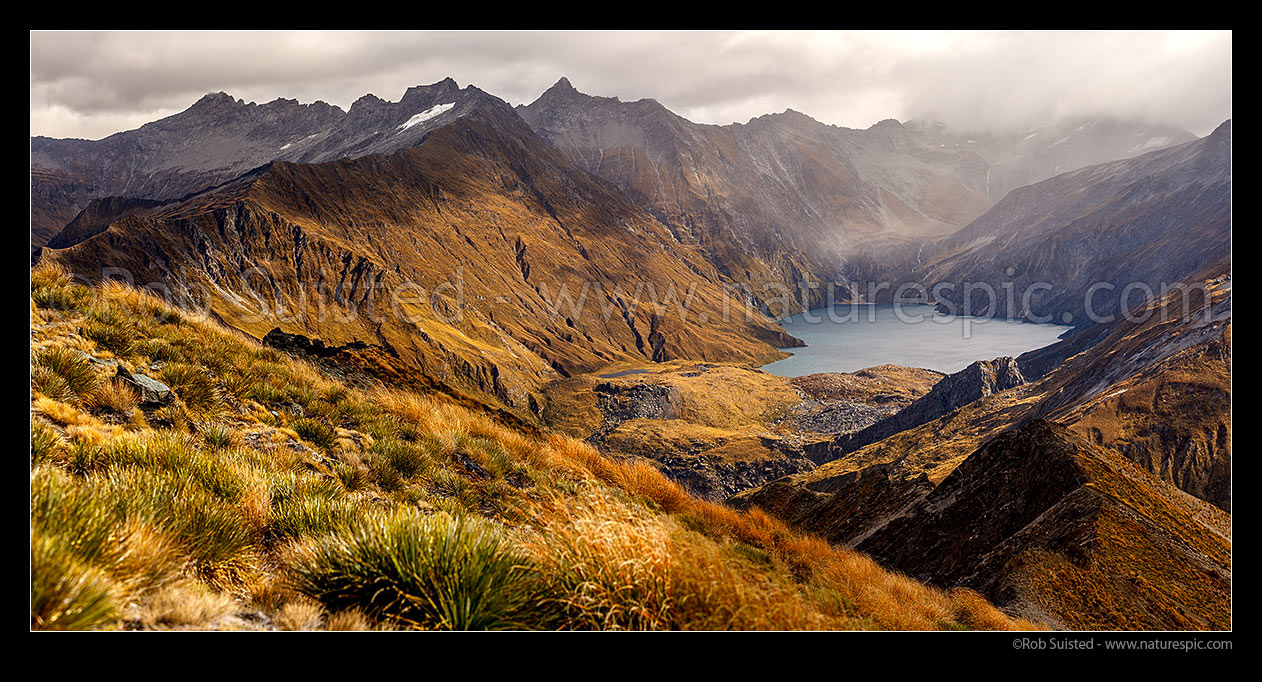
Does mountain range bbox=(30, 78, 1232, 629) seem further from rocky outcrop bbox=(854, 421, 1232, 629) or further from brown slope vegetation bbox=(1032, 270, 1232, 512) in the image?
brown slope vegetation bbox=(1032, 270, 1232, 512)

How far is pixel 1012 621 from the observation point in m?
6.26

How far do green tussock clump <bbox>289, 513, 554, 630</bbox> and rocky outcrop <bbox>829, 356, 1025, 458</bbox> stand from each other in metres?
A: 99.5

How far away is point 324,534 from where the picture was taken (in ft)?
13.3

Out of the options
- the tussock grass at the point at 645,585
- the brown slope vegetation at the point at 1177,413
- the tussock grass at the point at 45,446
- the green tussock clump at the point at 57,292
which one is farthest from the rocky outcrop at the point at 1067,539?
the brown slope vegetation at the point at 1177,413

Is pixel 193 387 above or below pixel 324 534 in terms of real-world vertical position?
above

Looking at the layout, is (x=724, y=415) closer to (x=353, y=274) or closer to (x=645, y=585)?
(x=353, y=274)

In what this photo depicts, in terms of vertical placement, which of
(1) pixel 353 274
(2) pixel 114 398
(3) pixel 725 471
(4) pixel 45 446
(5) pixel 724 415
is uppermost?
(1) pixel 353 274

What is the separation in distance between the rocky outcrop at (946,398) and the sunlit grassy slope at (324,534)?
96.6 meters

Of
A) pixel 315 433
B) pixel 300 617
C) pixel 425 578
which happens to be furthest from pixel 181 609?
pixel 315 433

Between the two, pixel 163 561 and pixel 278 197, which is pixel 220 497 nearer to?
pixel 163 561

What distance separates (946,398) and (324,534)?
10802cm

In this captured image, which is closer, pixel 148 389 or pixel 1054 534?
pixel 148 389
